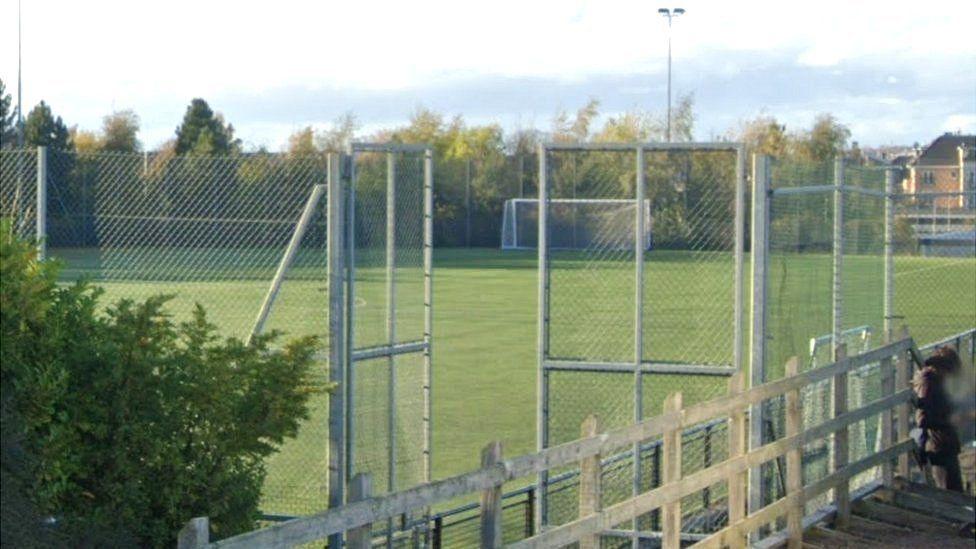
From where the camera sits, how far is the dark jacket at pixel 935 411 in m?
12.3

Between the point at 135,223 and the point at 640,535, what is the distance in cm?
843

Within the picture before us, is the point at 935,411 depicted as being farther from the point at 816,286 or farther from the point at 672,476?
the point at 672,476

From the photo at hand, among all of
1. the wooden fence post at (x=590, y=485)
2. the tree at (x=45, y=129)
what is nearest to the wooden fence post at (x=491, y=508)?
the wooden fence post at (x=590, y=485)

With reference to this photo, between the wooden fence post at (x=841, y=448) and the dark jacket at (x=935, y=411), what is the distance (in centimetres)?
142

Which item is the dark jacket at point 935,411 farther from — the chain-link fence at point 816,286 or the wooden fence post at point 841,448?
the wooden fence post at point 841,448

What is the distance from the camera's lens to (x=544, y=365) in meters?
10.8

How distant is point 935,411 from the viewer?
12344 mm

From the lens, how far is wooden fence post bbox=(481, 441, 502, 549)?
21.4ft

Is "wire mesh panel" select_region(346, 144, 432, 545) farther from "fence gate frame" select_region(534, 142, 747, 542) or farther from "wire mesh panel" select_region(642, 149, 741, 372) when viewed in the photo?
"wire mesh panel" select_region(642, 149, 741, 372)

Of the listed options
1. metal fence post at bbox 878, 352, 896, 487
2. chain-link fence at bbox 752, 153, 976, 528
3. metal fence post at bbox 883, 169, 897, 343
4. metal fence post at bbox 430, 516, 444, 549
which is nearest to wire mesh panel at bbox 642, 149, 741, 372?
chain-link fence at bbox 752, 153, 976, 528

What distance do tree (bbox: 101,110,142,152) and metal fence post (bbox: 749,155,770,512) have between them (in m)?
51.9

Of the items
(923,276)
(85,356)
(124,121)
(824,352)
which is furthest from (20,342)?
(124,121)

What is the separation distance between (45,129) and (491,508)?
49190mm

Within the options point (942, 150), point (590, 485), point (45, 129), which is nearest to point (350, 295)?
point (590, 485)
